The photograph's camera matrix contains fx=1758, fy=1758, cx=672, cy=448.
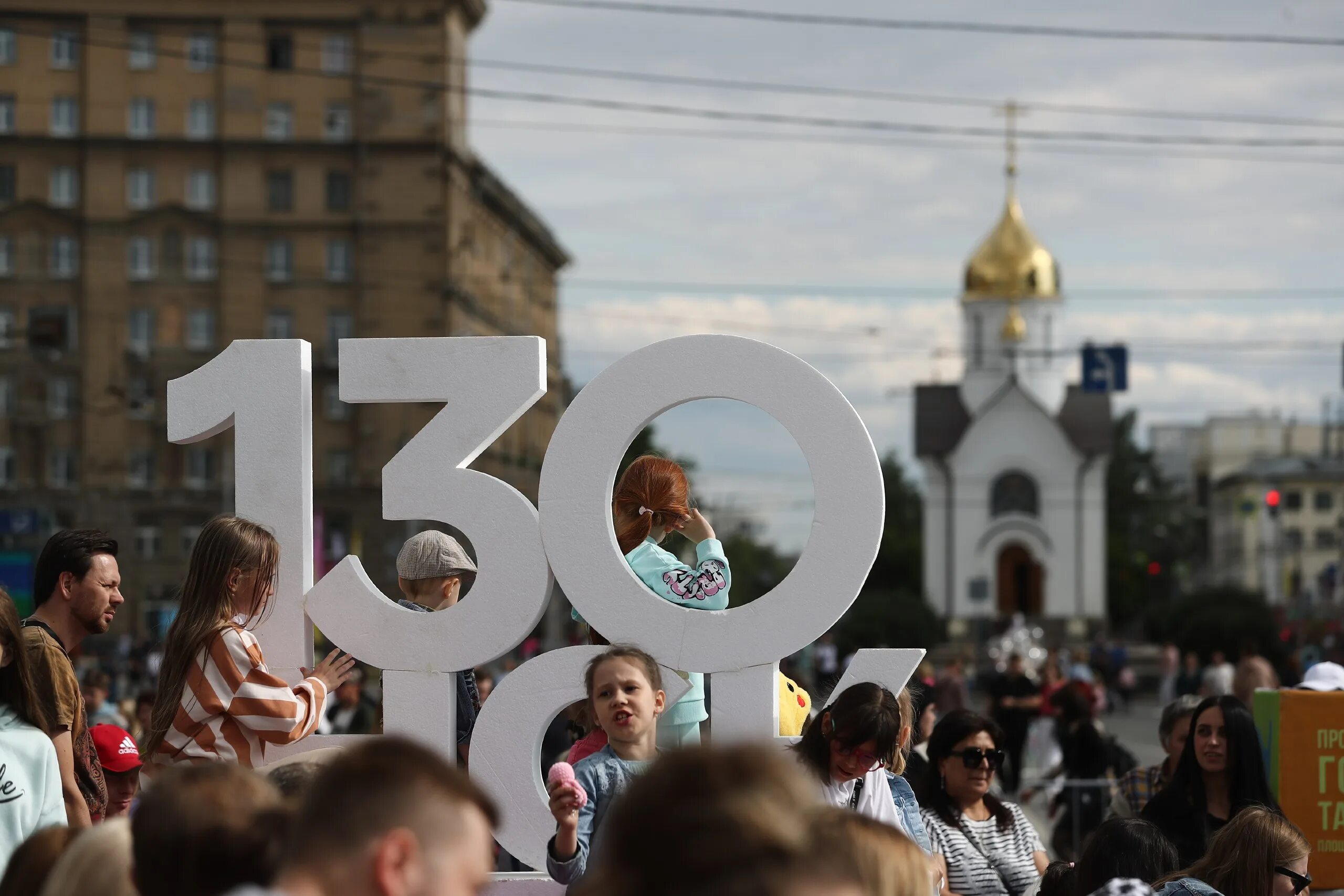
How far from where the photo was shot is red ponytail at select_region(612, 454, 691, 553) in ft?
21.9

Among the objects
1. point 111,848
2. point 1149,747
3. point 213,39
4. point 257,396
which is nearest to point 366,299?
point 213,39

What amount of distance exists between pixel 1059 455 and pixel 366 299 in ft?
95.2

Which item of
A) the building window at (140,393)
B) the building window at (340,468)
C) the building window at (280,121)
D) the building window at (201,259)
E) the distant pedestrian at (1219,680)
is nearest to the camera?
the distant pedestrian at (1219,680)

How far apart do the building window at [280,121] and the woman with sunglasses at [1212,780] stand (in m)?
55.4

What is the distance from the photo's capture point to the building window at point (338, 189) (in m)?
59.3

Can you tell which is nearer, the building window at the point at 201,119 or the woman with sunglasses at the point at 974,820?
the woman with sunglasses at the point at 974,820

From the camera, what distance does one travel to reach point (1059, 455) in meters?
71.1

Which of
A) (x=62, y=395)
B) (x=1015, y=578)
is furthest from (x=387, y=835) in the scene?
(x=1015, y=578)

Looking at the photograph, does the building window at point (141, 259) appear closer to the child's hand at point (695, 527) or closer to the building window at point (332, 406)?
the building window at point (332, 406)

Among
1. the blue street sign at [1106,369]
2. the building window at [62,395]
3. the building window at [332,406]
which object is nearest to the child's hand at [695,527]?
the blue street sign at [1106,369]

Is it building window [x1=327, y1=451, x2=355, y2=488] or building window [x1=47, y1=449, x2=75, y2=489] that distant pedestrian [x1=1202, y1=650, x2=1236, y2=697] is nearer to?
building window [x1=327, y1=451, x2=355, y2=488]

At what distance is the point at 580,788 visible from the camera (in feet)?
16.8

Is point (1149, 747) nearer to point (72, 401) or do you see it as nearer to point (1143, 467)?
point (72, 401)

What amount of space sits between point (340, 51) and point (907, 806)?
5611cm
